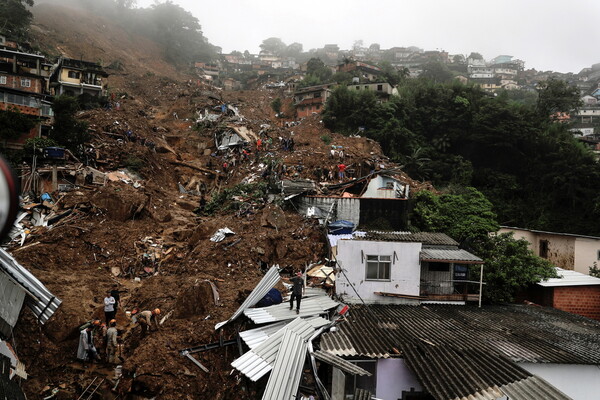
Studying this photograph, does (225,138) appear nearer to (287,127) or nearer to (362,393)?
(287,127)

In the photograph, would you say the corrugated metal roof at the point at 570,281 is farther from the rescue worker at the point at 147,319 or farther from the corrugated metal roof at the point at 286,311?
the rescue worker at the point at 147,319

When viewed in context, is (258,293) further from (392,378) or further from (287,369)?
(392,378)

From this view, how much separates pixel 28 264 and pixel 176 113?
85.8 feet

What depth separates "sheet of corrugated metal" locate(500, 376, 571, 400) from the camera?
6.11m

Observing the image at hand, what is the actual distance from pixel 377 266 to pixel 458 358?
3.93 meters

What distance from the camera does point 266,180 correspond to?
22.4 m

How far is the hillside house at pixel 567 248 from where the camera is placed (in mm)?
19156

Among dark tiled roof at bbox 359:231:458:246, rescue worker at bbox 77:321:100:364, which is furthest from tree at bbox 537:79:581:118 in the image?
rescue worker at bbox 77:321:100:364

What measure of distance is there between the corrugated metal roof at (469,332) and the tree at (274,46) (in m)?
94.6

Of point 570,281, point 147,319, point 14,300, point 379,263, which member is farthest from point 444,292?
point 14,300

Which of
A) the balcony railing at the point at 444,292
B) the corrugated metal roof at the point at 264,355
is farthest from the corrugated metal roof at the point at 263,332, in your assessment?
the balcony railing at the point at 444,292

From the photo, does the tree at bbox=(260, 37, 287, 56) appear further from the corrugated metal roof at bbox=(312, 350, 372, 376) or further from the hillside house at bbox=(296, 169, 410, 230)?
the corrugated metal roof at bbox=(312, 350, 372, 376)

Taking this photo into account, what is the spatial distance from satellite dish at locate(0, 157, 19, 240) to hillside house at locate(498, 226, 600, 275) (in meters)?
21.1

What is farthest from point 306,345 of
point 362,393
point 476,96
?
point 476,96
